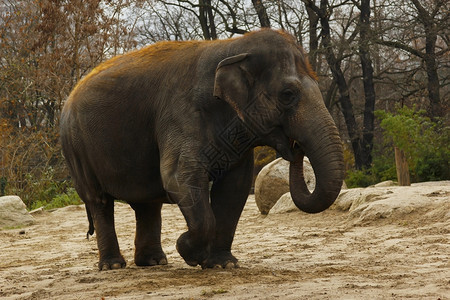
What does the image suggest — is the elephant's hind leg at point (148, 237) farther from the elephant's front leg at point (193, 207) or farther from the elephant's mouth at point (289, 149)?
the elephant's mouth at point (289, 149)

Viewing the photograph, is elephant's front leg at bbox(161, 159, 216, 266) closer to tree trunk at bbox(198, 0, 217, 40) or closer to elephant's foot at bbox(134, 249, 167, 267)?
elephant's foot at bbox(134, 249, 167, 267)

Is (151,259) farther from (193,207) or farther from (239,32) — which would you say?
(239,32)

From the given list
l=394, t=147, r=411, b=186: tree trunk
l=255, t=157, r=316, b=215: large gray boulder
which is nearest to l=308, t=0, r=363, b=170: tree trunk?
l=394, t=147, r=411, b=186: tree trunk

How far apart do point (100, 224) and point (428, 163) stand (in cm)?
1136

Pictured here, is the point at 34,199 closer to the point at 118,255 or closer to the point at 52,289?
the point at 118,255

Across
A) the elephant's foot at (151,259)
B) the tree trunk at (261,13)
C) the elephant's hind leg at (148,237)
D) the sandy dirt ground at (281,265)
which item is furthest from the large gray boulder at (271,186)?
the tree trunk at (261,13)

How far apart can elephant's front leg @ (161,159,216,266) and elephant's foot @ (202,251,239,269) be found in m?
0.44

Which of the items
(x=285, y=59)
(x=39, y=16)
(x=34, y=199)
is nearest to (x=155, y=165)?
(x=285, y=59)

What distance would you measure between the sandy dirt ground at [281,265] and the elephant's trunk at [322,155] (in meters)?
0.61

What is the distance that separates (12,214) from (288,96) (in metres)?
9.87

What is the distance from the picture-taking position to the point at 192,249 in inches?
246

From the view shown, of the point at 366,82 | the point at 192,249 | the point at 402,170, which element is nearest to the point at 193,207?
the point at 192,249

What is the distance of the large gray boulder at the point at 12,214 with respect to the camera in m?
14.3

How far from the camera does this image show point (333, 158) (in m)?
5.55
